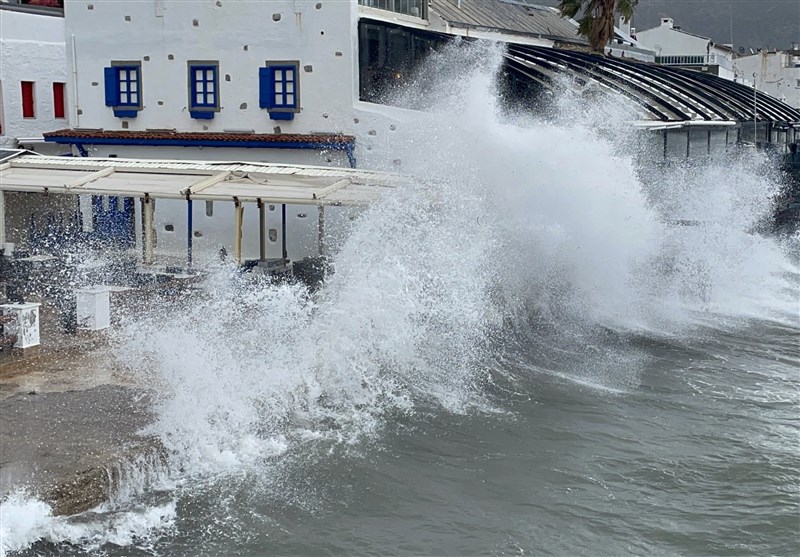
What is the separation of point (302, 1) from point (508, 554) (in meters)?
15.6

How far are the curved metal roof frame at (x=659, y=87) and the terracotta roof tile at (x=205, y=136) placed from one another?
14.5ft

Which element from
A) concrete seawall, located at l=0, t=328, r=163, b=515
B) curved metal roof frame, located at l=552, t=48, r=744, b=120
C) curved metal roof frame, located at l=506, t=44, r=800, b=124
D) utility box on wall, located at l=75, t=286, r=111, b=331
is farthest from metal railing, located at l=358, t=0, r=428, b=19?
concrete seawall, located at l=0, t=328, r=163, b=515

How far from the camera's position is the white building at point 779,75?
192 feet

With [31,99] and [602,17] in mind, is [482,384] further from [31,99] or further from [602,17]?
[602,17]

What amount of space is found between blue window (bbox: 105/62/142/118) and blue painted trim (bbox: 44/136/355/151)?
730mm

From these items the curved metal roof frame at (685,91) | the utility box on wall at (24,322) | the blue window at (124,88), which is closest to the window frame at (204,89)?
the blue window at (124,88)

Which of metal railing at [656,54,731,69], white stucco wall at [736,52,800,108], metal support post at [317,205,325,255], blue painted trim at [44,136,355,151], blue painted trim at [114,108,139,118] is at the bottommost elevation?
metal support post at [317,205,325,255]

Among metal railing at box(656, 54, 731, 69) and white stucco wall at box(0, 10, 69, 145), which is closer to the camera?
white stucco wall at box(0, 10, 69, 145)

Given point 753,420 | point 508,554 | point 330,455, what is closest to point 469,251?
point 753,420

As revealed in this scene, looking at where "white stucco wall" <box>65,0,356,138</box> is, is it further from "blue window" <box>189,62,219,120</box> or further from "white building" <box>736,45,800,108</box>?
"white building" <box>736,45,800,108</box>

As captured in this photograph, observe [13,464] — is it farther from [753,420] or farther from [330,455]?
[753,420]

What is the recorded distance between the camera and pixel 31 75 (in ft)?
90.7

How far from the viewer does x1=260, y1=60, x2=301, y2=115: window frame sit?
870 inches

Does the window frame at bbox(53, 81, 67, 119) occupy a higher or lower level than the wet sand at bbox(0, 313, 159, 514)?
higher
